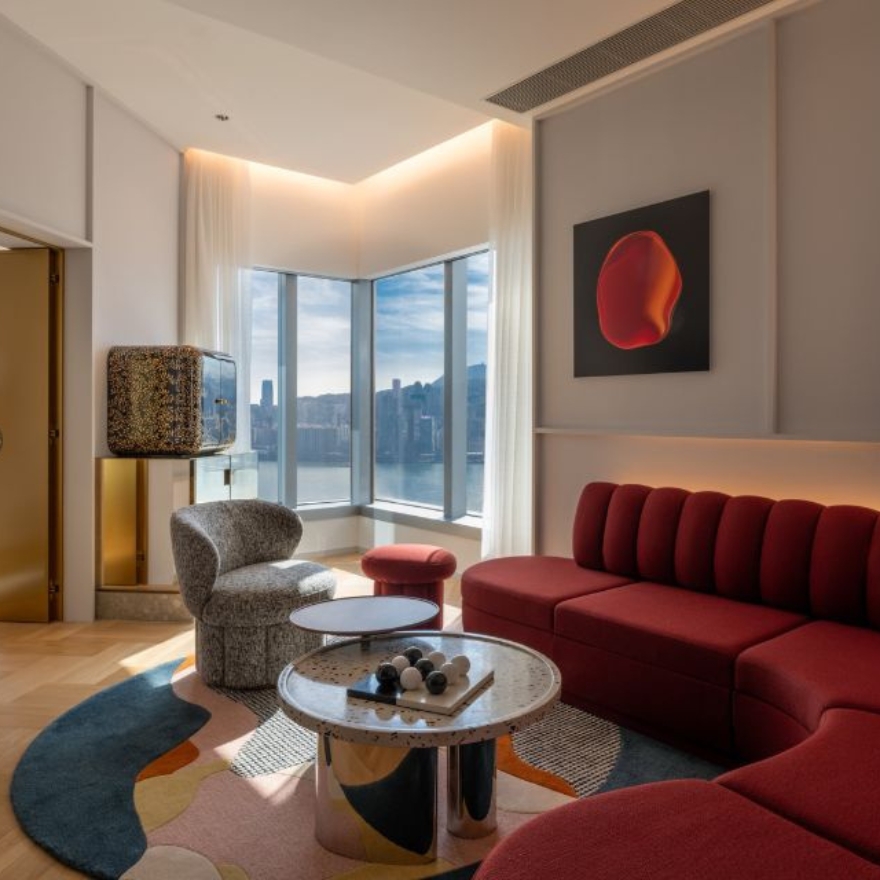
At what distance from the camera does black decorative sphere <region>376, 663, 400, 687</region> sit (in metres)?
2.12

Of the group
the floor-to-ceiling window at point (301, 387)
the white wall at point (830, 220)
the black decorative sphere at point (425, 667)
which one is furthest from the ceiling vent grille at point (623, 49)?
the floor-to-ceiling window at point (301, 387)

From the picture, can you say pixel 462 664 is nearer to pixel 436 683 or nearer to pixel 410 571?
pixel 436 683

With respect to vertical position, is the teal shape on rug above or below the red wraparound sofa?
below

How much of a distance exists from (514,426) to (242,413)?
7.15 feet

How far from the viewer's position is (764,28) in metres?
3.15

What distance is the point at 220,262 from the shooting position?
5457 millimetres

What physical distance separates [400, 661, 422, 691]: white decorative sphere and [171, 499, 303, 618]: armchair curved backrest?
1463mm

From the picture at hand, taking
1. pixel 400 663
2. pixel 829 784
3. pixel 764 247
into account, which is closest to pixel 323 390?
pixel 764 247

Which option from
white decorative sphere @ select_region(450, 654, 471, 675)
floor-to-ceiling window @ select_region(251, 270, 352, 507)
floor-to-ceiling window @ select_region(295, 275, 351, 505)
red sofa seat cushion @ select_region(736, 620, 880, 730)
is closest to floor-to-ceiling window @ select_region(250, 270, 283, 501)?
floor-to-ceiling window @ select_region(251, 270, 352, 507)

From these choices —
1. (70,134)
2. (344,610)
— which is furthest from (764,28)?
(70,134)

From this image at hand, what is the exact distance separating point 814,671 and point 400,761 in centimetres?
129

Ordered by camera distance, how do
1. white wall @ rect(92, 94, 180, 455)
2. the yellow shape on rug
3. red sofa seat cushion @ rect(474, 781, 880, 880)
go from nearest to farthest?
red sofa seat cushion @ rect(474, 781, 880, 880)
the yellow shape on rug
white wall @ rect(92, 94, 180, 455)

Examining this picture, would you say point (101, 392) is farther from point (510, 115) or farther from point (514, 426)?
point (510, 115)

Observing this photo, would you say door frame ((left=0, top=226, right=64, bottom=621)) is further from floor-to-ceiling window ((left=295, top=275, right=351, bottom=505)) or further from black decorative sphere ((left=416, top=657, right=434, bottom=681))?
black decorative sphere ((left=416, top=657, right=434, bottom=681))
